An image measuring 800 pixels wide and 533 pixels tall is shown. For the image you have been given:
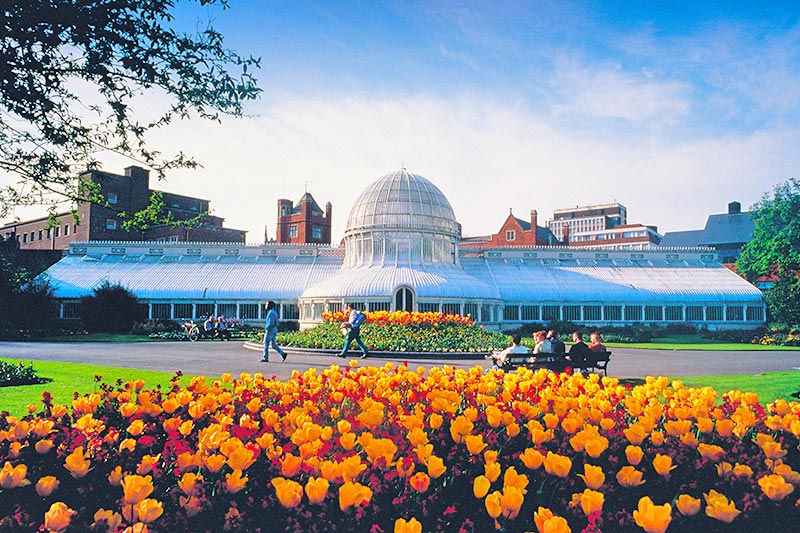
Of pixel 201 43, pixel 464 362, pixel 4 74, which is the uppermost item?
pixel 201 43

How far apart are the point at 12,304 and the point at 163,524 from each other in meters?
40.2

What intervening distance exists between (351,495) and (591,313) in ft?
160

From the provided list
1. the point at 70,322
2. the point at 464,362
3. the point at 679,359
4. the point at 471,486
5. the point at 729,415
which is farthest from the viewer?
the point at 70,322

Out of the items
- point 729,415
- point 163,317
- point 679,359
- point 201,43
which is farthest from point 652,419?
point 163,317

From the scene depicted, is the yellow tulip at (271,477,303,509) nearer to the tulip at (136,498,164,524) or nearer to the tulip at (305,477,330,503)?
the tulip at (305,477,330,503)

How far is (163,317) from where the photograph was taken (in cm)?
4747

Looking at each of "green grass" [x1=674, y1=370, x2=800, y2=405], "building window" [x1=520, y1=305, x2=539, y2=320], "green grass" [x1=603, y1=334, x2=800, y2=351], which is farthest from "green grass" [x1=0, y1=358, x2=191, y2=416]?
"building window" [x1=520, y1=305, x2=539, y2=320]

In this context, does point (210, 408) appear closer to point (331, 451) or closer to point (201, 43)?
point (331, 451)

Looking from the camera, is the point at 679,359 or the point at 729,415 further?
the point at 679,359

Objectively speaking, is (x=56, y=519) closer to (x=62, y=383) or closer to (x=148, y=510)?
(x=148, y=510)

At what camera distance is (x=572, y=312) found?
164 feet

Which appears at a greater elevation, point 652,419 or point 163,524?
point 652,419

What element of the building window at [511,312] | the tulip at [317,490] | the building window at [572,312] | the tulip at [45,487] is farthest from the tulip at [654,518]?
the building window at [572,312]

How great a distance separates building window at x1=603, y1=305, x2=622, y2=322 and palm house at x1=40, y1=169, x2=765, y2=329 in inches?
3.4
